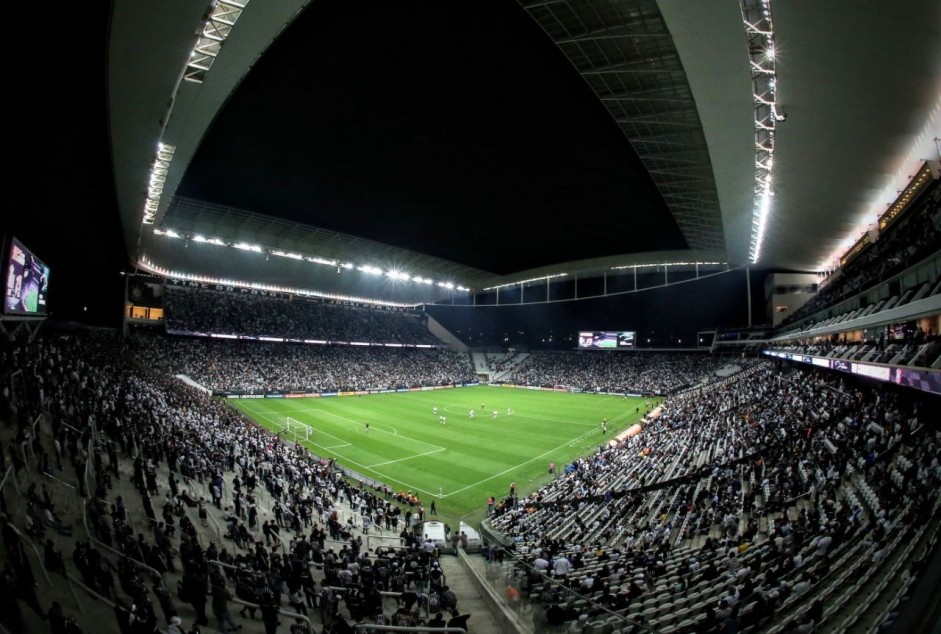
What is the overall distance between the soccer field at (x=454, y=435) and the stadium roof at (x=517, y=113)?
1597cm

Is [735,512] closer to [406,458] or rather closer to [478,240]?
[406,458]

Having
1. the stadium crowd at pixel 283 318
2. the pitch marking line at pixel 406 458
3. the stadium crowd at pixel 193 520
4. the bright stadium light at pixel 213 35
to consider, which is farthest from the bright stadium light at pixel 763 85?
the stadium crowd at pixel 283 318

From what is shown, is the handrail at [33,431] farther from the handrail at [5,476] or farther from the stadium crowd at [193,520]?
the handrail at [5,476]

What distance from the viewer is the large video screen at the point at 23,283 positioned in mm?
19422

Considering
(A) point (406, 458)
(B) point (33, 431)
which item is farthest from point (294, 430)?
(B) point (33, 431)

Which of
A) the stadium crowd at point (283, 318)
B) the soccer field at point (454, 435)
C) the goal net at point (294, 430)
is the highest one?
the stadium crowd at point (283, 318)

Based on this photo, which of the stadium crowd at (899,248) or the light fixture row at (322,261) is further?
the light fixture row at (322,261)

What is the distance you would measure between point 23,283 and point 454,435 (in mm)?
24917

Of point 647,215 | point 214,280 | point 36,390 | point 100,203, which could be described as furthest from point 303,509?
point 214,280

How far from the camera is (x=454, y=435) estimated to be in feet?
114

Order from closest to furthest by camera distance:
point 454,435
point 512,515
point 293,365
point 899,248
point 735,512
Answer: point 735,512 → point 512,515 → point 899,248 → point 454,435 → point 293,365

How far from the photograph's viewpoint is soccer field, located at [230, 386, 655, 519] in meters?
24.7

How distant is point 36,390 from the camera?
13.8 metres

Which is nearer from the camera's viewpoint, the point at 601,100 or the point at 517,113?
the point at 601,100
